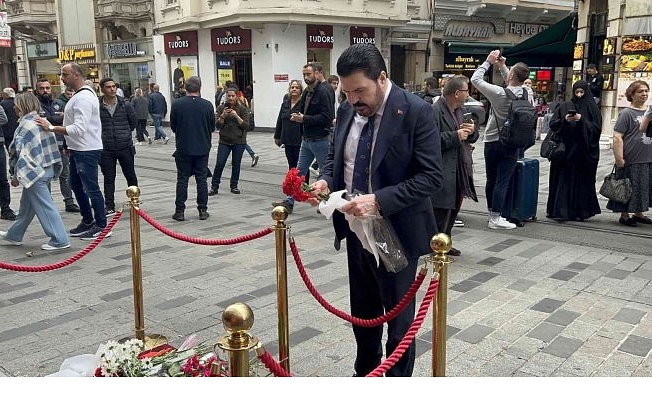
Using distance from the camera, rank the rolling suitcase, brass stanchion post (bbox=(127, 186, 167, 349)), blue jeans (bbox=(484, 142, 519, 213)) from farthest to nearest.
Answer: the rolling suitcase < blue jeans (bbox=(484, 142, 519, 213)) < brass stanchion post (bbox=(127, 186, 167, 349))

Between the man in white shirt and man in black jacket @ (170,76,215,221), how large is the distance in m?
1.20

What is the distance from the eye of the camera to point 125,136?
7.71 m

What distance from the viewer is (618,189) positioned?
706cm

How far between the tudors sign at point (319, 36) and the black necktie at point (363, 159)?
20133 mm

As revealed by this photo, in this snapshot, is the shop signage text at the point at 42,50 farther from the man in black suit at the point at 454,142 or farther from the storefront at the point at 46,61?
the man in black suit at the point at 454,142

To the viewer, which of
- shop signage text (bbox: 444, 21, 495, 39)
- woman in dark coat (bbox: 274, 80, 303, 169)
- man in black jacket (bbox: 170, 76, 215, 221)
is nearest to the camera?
man in black jacket (bbox: 170, 76, 215, 221)

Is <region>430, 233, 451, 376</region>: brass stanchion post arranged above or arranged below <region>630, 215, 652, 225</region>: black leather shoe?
above

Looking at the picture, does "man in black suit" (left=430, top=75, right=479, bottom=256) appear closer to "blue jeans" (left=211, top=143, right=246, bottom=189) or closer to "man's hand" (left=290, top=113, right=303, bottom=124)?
"man's hand" (left=290, top=113, right=303, bottom=124)

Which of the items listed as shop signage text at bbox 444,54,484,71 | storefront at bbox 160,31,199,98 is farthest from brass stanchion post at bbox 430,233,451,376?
shop signage text at bbox 444,54,484,71

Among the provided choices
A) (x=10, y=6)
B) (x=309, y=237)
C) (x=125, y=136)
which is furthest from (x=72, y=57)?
(x=309, y=237)

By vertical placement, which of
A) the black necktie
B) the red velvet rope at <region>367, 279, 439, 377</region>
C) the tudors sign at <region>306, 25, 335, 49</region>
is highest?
the tudors sign at <region>306, 25, 335, 49</region>

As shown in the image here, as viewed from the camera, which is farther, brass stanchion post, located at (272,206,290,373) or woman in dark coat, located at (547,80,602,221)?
woman in dark coat, located at (547,80,602,221)

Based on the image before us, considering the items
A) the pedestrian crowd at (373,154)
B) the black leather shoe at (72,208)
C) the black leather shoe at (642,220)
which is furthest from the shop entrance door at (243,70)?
the black leather shoe at (642,220)

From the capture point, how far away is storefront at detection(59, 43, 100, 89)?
2934cm
